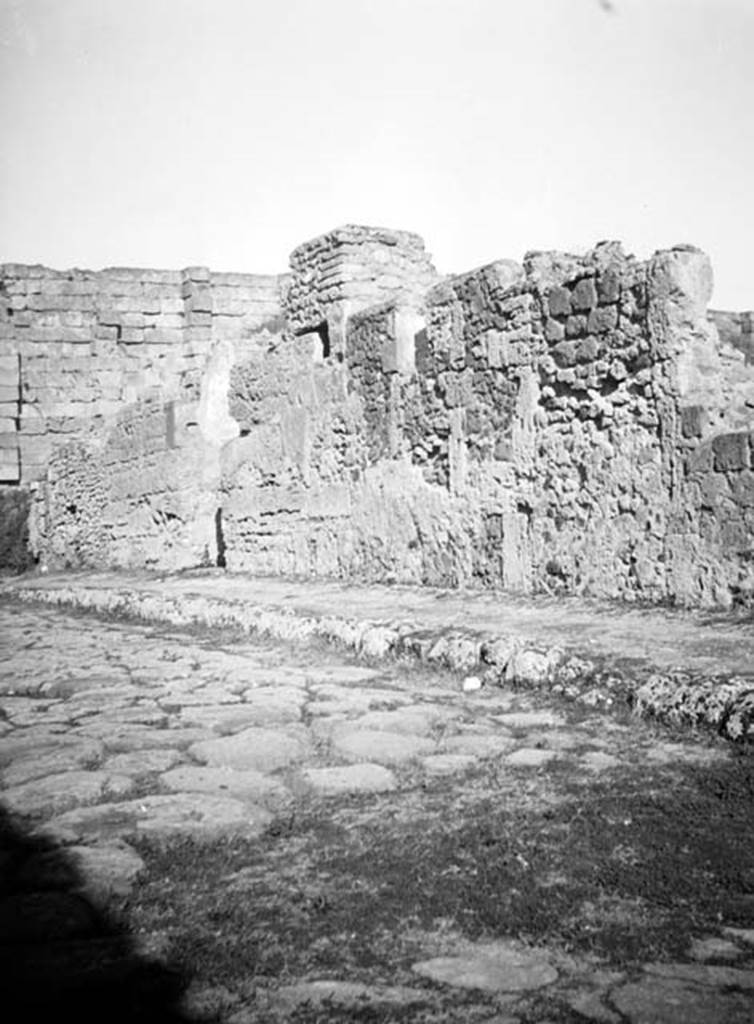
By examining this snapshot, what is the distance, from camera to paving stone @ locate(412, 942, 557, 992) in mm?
1895

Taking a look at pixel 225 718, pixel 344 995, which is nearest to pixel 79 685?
pixel 225 718

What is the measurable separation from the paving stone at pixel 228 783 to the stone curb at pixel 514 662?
4.82 feet

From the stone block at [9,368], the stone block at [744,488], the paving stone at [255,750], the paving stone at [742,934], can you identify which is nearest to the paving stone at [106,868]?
the paving stone at [255,750]

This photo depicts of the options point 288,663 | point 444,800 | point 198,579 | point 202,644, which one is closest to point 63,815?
point 444,800

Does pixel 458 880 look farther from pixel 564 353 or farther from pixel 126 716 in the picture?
pixel 564 353

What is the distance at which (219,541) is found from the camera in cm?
1341

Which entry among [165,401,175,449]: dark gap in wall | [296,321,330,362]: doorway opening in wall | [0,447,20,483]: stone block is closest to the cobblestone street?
[296,321,330,362]: doorway opening in wall

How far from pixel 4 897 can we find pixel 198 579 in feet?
28.9

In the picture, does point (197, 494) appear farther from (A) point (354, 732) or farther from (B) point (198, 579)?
(A) point (354, 732)

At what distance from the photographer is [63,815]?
2.98 meters

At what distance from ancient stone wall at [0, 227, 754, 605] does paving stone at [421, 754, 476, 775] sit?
9.85 feet

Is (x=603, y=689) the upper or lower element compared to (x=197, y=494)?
lower

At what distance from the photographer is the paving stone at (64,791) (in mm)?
3062

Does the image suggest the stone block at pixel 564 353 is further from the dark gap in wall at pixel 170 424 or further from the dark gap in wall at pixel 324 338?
the dark gap in wall at pixel 170 424
